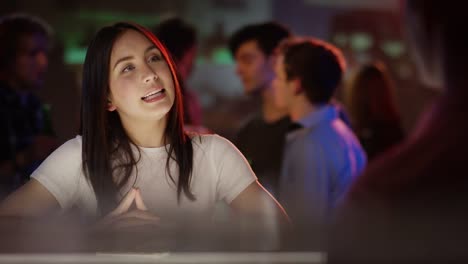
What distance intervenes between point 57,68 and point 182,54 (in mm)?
1718

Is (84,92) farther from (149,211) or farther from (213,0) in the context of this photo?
(213,0)

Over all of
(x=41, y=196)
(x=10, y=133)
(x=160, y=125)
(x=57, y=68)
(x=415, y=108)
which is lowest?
(x=415, y=108)

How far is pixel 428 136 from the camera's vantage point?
797 mm

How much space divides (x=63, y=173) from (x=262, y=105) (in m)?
1.61

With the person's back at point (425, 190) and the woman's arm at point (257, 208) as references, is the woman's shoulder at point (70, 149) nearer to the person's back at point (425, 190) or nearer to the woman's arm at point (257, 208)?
the woman's arm at point (257, 208)

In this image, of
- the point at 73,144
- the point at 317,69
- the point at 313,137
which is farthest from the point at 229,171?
the point at 317,69

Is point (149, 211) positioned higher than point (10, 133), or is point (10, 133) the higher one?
point (149, 211)

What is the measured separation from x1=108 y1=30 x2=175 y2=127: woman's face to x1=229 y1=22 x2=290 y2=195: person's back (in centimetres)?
111

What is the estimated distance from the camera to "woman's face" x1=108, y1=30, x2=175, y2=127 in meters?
1.30

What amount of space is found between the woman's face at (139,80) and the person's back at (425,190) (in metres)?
0.59

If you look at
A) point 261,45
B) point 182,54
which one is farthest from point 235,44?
point 182,54

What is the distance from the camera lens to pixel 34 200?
1327 millimetres

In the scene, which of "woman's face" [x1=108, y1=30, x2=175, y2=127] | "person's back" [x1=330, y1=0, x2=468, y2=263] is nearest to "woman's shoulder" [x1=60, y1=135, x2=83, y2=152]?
"woman's face" [x1=108, y1=30, x2=175, y2=127]

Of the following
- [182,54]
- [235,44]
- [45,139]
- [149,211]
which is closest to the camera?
[149,211]
